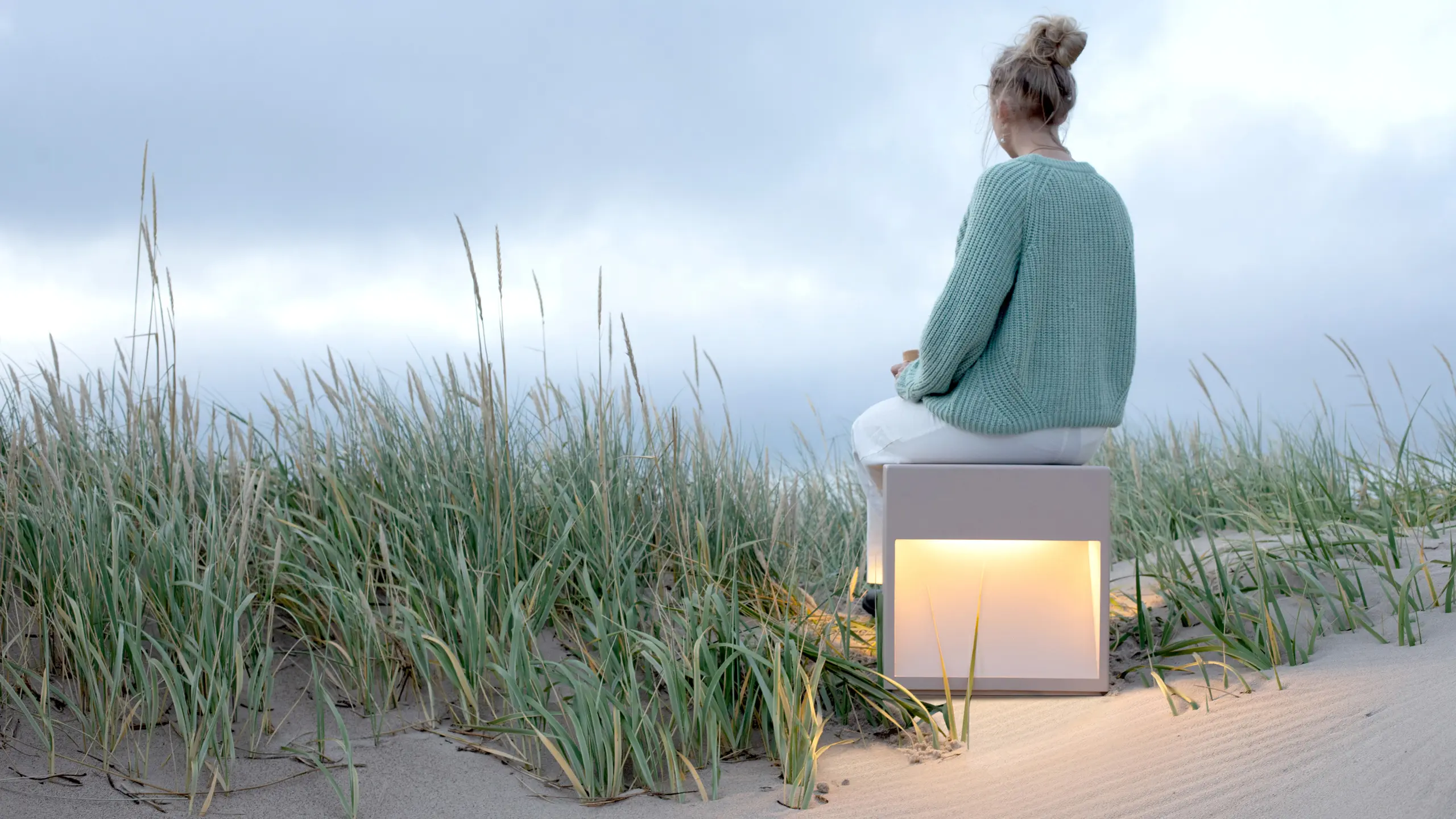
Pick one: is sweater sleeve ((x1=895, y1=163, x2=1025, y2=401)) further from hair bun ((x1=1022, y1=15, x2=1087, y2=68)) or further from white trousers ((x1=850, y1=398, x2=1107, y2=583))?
hair bun ((x1=1022, y1=15, x2=1087, y2=68))

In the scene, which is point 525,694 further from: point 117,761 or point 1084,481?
point 1084,481

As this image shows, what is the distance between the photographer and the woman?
2.60m

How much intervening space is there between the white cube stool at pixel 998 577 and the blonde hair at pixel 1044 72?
0.99 metres

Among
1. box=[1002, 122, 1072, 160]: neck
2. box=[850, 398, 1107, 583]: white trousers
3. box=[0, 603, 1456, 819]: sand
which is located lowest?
box=[0, 603, 1456, 819]: sand

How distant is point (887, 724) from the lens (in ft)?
8.27

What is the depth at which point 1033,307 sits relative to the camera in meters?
2.62

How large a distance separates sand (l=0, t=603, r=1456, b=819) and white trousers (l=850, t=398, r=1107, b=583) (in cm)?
63

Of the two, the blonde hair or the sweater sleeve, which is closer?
the sweater sleeve

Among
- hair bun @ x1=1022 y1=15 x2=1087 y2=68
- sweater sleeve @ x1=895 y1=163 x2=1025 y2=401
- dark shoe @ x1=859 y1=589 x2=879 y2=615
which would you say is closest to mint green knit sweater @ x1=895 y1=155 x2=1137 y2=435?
sweater sleeve @ x1=895 y1=163 x2=1025 y2=401

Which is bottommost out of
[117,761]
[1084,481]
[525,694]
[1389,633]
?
[117,761]

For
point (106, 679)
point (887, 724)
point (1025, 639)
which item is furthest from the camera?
point (1025, 639)

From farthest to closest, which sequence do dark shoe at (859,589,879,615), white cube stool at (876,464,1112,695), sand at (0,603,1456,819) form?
1. dark shoe at (859,589,879,615)
2. white cube stool at (876,464,1112,695)
3. sand at (0,603,1456,819)

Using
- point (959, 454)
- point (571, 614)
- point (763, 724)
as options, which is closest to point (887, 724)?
point (763, 724)

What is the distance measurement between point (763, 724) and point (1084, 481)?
3.33ft
